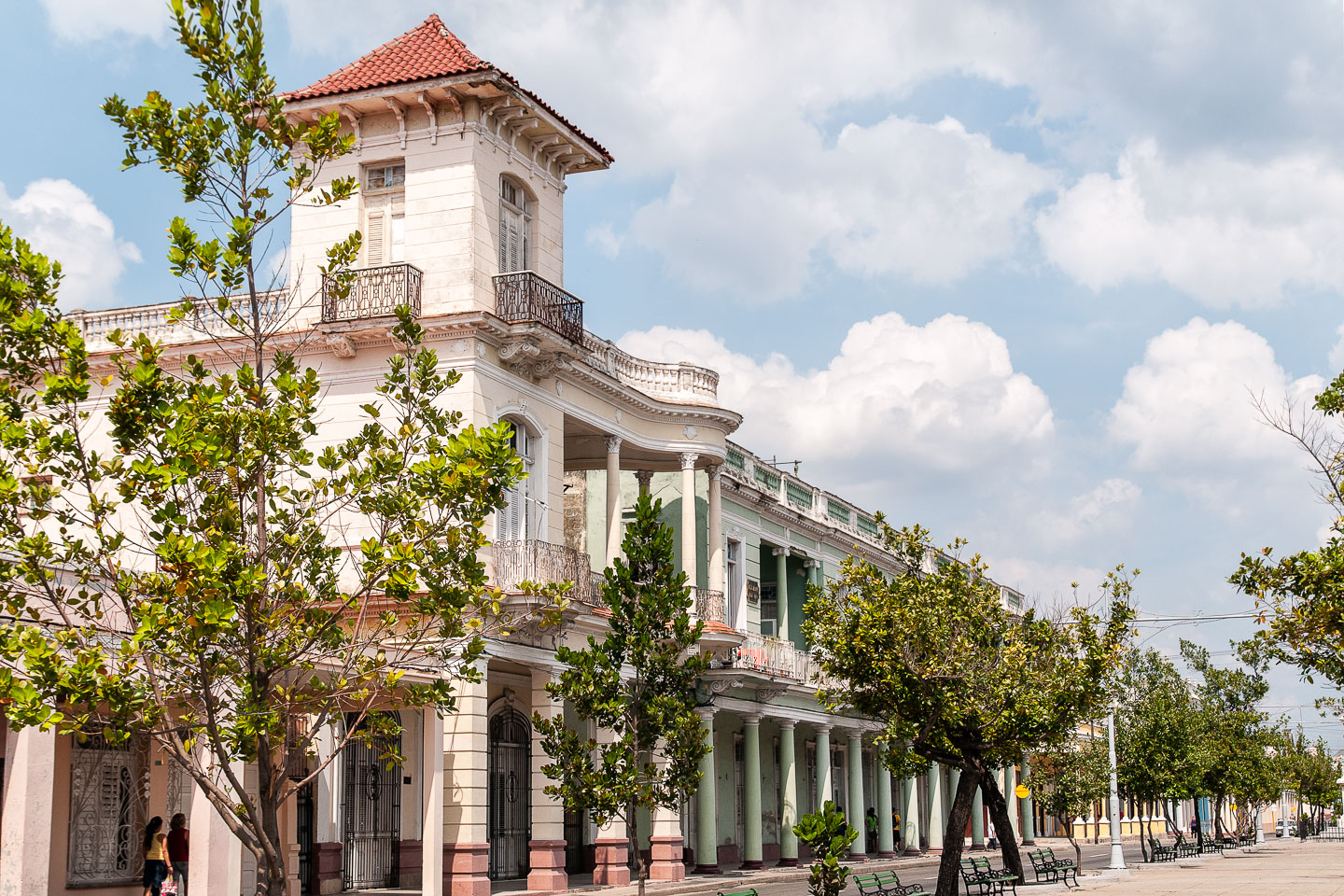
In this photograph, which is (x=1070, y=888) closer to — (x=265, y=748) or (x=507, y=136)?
(x=507, y=136)

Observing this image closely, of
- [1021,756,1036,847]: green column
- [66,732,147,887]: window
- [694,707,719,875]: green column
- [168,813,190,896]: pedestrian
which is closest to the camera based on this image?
[168,813,190,896]: pedestrian

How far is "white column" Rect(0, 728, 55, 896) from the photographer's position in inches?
597

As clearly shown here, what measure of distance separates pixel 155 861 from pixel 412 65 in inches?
543

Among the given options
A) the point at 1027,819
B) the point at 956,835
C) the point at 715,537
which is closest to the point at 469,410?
the point at 715,537

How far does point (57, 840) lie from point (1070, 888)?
1815cm

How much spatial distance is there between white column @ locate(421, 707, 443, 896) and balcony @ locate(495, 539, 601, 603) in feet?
8.29

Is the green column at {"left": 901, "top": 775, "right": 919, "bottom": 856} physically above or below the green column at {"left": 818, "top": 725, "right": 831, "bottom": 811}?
below

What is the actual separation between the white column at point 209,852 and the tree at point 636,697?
3987mm

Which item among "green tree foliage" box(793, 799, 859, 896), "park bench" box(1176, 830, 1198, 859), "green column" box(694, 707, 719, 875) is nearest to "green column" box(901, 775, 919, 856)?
"park bench" box(1176, 830, 1198, 859)

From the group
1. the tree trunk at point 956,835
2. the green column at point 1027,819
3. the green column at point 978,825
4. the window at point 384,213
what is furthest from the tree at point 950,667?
the green column at point 1027,819

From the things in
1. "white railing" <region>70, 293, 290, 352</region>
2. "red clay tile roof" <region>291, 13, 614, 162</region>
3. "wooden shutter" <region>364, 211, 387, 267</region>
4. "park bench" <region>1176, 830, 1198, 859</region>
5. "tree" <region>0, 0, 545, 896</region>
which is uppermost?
"red clay tile roof" <region>291, 13, 614, 162</region>

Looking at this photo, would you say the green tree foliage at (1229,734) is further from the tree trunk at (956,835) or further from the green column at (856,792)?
the tree trunk at (956,835)

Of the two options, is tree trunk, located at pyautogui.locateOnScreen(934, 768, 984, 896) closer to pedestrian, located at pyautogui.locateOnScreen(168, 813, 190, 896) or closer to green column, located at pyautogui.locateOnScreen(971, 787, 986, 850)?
pedestrian, located at pyautogui.locateOnScreen(168, 813, 190, 896)

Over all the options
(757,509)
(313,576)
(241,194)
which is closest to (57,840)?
(313,576)
